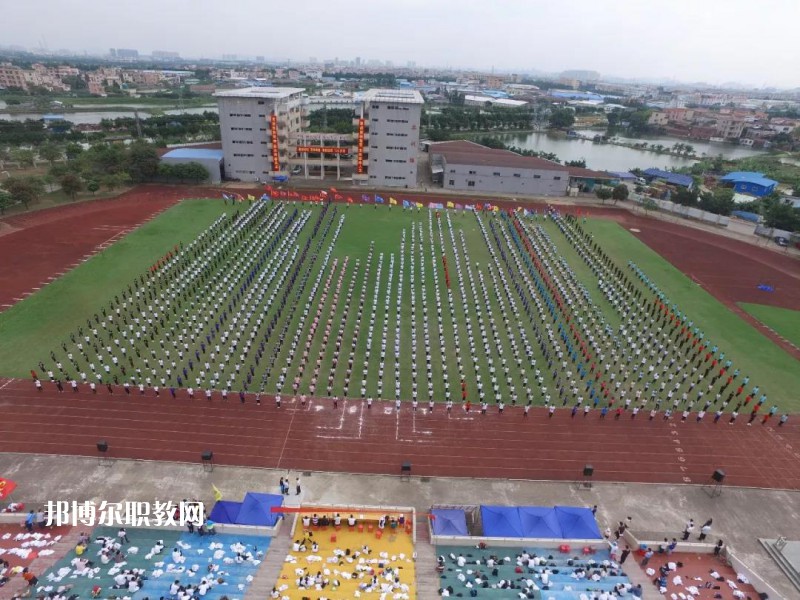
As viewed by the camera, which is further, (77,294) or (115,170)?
(115,170)

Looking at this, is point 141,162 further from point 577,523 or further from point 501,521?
point 577,523

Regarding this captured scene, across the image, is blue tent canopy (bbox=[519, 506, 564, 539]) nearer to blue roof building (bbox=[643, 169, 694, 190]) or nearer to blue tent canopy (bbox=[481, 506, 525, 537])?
blue tent canopy (bbox=[481, 506, 525, 537])

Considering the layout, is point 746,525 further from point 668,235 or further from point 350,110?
point 350,110

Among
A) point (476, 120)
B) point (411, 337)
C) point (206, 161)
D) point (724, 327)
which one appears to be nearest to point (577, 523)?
point (411, 337)

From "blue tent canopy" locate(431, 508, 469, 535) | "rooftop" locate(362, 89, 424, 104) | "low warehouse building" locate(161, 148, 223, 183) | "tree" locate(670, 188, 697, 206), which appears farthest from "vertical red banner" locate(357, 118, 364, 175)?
"blue tent canopy" locate(431, 508, 469, 535)

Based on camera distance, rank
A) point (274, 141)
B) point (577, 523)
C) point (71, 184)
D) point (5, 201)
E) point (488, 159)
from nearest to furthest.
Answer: point (577, 523) → point (5, 201) → point (71, 184) → point (274, 141) → point (488, 159)

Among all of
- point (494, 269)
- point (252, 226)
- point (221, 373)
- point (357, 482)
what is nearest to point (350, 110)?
point (252, 226)

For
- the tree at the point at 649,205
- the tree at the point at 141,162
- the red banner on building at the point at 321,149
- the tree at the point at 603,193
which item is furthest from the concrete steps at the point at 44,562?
the tree at the point at 649,205
